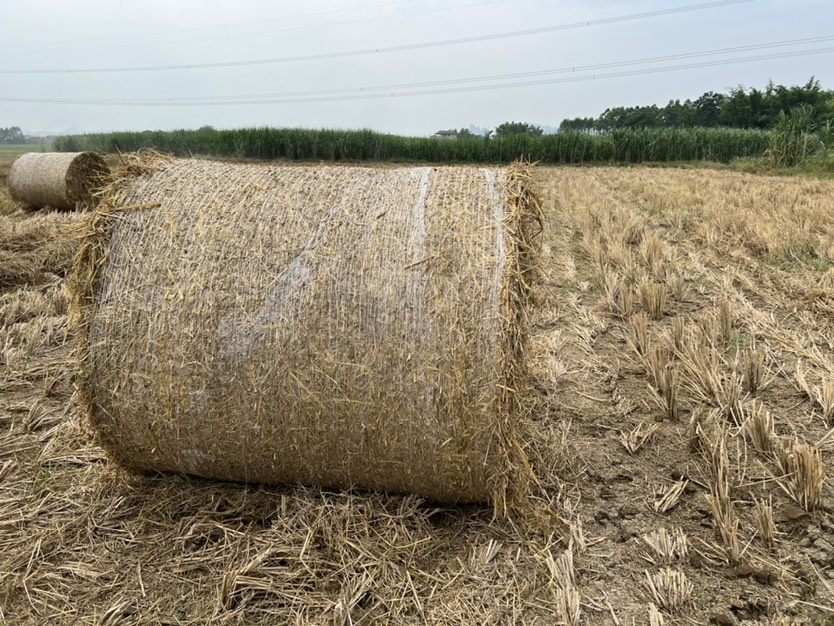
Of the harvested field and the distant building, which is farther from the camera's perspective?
the distant building

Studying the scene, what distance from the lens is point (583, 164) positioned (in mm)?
28375

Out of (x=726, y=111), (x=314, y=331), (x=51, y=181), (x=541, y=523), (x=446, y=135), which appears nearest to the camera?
(x=314, y=331)

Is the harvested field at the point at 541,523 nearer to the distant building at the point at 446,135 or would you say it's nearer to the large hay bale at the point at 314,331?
the large hay bale at the point at 314,331

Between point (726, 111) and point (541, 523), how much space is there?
5410cm

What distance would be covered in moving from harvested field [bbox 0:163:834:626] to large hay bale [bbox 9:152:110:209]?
7192 mm

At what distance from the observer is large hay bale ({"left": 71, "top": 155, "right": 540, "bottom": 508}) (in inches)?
93.5

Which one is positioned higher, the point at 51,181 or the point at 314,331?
the point at 51,181

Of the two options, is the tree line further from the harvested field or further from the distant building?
the harvested field

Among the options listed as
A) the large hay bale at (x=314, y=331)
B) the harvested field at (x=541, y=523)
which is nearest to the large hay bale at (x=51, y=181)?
the harvested field at (x=541, y=523)

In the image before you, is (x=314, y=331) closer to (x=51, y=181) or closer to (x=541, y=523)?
(x=541, y=523)

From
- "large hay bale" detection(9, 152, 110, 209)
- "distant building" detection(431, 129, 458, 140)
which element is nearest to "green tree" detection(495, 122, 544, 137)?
"distant building" detection(431, 129, 458, 140)

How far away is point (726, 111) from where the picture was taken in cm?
4606

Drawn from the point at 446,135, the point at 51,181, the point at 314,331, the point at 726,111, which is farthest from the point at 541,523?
the point at 726,111

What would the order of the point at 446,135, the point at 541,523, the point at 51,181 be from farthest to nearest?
the point at 446,135
the point at 51,181
the point at 541,523
